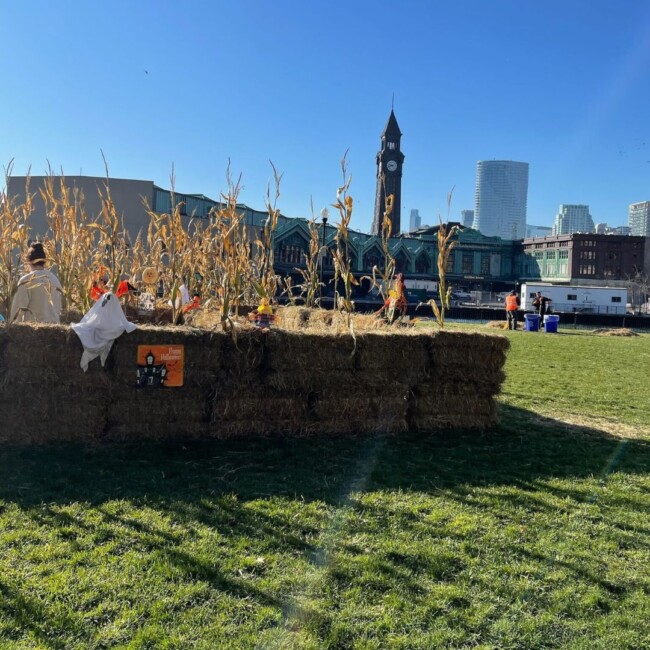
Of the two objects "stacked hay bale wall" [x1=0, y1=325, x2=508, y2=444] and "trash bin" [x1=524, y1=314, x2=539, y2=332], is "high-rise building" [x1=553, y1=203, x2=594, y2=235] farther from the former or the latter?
"stacked hay bale wall" [x1=0, y1=325, x2=508, y2=444]

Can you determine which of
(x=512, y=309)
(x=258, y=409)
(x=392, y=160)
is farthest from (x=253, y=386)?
(x=392, y=160)

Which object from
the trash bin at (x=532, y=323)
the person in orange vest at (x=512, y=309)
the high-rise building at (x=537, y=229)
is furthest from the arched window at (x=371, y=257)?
the high-rise building at (x=537, y=229)

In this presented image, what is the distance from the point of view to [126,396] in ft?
16.3

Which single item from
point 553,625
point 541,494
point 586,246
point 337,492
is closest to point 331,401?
point 337,492

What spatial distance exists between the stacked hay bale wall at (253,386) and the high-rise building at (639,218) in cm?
14883

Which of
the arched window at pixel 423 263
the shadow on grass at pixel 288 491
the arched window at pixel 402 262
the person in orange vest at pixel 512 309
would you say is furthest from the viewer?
the arched window at pixel 423 263

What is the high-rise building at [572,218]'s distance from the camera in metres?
132

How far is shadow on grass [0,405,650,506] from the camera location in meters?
3.84

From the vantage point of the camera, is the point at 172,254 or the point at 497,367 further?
the point at 172,254

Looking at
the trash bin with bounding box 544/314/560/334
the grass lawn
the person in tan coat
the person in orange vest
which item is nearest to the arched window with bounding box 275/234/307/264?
the person in orange vest

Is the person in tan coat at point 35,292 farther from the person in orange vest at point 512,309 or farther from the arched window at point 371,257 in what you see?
the arched window at point 371,257

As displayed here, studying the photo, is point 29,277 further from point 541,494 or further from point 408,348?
point 541,494

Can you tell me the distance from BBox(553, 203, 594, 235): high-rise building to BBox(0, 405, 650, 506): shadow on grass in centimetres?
13632

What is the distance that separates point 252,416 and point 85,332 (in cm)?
166
